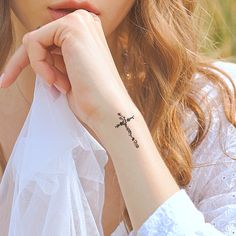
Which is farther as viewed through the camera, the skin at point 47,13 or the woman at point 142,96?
the skin at point 47,13

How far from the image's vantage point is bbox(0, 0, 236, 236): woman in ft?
5.92

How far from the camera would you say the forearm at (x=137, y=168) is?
5.86 ft

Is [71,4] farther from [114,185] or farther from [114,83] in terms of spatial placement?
[114,185]

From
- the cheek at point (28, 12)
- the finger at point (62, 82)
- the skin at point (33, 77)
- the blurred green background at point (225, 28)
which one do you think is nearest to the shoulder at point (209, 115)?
the skin at point (33, 77)

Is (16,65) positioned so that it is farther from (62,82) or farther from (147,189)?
(147,189)

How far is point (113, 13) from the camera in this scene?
81.0 inches

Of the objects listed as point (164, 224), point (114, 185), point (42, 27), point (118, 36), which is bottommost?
point (114, 185)

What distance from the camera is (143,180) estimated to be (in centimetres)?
179

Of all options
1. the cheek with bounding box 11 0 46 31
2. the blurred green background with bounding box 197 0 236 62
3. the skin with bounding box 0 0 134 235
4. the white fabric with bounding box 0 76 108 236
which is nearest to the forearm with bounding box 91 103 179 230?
the white fabric with bounding box 0 76 108 236

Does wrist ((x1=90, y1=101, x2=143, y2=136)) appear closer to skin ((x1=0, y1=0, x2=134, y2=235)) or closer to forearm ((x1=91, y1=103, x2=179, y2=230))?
forearm ((x1=91, y1=103, x2=179, y2=230))

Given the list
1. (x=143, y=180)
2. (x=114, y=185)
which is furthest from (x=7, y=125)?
(x=143, y=180)

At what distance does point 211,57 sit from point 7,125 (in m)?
0.69

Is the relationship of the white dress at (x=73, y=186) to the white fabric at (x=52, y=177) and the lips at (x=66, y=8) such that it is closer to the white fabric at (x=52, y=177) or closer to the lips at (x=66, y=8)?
the white fabric at (x=52, y=177)

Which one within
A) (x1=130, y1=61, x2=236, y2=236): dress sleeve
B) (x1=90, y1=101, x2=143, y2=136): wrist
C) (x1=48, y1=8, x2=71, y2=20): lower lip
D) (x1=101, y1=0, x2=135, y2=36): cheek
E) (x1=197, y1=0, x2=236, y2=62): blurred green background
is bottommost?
(x1=197, y1=0, x2=236, y2=62): blurred green background
